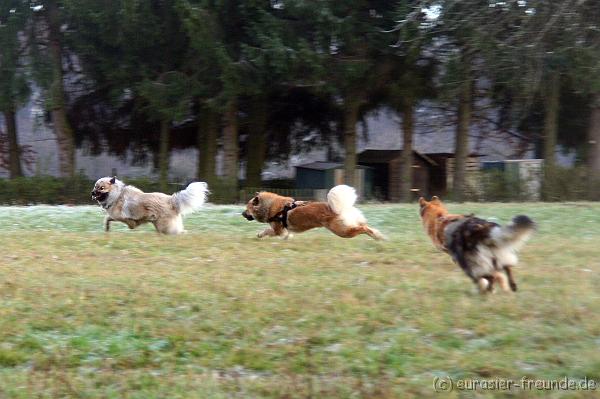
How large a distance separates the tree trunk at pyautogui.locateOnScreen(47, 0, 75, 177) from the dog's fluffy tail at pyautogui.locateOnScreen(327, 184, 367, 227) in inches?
726

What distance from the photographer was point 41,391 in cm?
618

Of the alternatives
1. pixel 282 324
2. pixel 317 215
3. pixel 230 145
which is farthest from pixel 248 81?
pixel 282 324

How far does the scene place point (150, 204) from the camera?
45.4 feet

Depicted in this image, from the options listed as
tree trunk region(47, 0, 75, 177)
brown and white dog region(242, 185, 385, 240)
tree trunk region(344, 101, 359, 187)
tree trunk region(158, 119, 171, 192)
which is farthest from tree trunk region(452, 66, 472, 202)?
brown and white dog region(242, 185, 385, 240)

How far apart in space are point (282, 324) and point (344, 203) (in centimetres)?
508

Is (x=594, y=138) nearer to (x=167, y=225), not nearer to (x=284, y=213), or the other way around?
(x=284, y=213)

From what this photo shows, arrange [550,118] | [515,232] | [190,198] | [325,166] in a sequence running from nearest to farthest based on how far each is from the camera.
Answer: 1. [515,232]
2. [190,198]
3. [550,118]
4. [325,166]

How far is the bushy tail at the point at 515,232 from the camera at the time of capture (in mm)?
7484

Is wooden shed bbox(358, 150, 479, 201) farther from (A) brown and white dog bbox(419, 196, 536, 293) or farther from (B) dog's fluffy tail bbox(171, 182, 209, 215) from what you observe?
(A) brown and white dog bbox(419, 196, 536, 293)

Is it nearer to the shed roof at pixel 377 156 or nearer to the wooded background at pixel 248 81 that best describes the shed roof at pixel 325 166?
the wooded background at pixel 248 81

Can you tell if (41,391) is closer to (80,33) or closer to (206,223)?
(206,223)

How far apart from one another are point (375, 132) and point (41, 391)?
3476 cm

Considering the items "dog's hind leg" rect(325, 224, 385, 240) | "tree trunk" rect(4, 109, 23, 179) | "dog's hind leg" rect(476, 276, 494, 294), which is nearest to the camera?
"dog's hind leg" rect(476, 276, 494, 294)

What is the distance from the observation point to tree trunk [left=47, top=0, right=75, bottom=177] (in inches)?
1112
